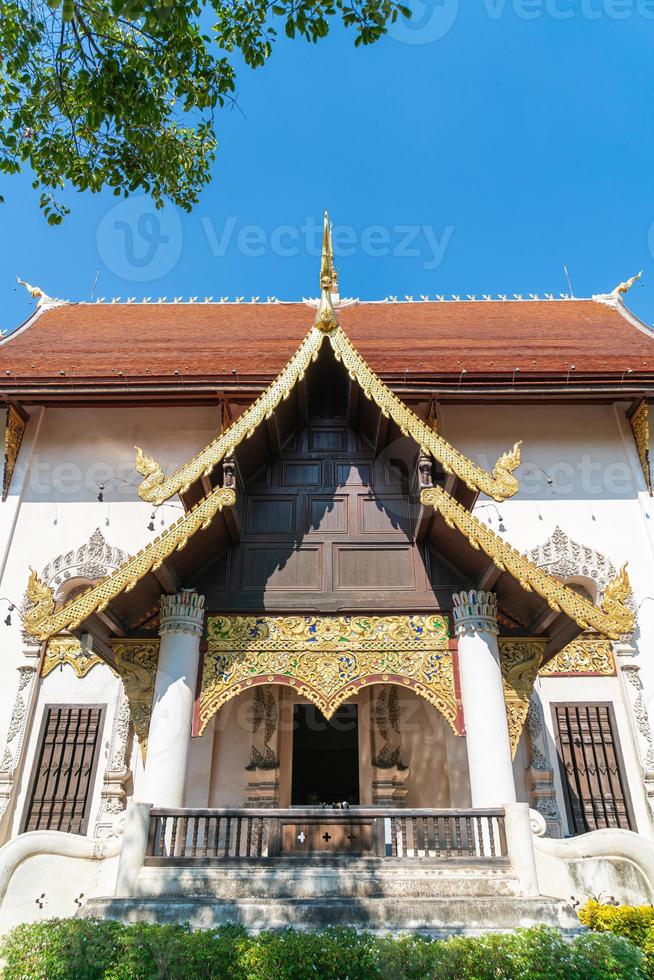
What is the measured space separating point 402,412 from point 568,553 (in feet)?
14.7

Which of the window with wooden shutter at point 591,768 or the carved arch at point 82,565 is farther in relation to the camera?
the carved arch at point 82,565

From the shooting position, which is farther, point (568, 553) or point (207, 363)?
point (207, 363)

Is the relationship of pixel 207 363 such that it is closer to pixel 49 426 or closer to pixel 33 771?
pixel 49 426

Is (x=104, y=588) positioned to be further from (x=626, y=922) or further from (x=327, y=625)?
(x=626, y=922)

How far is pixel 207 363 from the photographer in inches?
428

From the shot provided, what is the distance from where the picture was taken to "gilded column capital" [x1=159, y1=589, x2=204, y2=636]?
602 cm

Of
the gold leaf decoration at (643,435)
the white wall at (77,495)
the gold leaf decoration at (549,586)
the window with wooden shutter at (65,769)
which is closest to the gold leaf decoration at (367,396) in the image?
the gold leaf decoration at (549,586)

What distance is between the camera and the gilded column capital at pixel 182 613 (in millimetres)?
6016

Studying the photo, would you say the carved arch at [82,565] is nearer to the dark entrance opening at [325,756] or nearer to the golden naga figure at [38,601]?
the dark entrance opening at [325,756]

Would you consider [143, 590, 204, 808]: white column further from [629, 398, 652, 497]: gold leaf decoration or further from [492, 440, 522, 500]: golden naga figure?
[629, 398, 652, 497]: gold leaf decoration

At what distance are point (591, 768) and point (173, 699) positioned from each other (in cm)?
573

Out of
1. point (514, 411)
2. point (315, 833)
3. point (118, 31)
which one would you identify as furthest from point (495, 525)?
point (118, 31)

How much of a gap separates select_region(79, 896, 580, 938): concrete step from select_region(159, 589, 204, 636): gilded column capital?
2172mm

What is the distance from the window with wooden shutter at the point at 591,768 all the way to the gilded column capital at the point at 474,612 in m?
3.63
